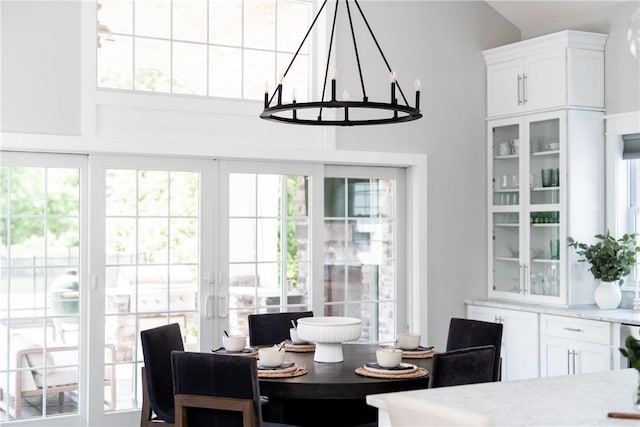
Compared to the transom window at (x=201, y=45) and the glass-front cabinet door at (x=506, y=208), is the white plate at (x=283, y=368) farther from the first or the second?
the glass-front cabinet door at (x=506, y=208)

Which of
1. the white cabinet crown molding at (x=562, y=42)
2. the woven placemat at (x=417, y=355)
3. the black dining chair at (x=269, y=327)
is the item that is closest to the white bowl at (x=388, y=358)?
the woven placemat at (x=417, y=355)

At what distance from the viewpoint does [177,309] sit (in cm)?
559

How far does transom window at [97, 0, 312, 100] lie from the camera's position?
538 centimetres

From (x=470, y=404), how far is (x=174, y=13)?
13.0 feet

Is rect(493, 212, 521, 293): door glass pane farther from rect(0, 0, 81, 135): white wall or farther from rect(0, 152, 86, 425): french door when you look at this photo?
rect(0, 0, 81, 135): white wall

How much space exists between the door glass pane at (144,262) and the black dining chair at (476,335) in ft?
6.16

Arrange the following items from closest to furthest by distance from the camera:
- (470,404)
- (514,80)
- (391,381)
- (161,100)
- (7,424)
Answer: (470,404)
(391,381)
(7,424)
(161,100)
(514,80)

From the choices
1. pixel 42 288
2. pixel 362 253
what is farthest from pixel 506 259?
pixel 42 288

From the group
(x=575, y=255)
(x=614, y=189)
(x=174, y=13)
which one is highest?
(x=174, y=13)

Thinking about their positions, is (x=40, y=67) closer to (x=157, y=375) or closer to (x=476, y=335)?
(x=157, y=375)

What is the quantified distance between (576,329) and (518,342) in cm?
61

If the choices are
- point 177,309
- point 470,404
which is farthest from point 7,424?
point 470,404

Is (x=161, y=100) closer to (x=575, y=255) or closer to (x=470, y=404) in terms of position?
(x=575, y=255)

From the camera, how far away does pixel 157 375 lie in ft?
13.7
